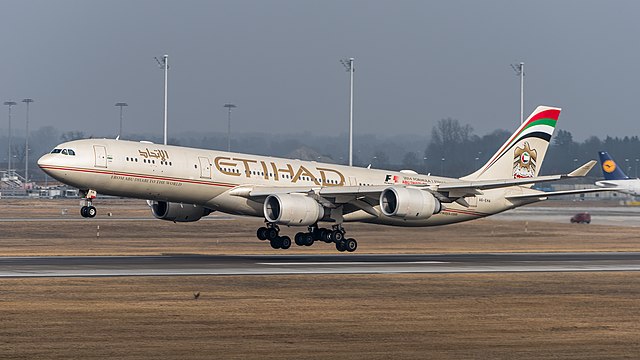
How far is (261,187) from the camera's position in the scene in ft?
183

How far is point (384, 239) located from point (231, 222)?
77.6 ft

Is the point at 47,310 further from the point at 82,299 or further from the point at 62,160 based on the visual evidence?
the point at 62,160

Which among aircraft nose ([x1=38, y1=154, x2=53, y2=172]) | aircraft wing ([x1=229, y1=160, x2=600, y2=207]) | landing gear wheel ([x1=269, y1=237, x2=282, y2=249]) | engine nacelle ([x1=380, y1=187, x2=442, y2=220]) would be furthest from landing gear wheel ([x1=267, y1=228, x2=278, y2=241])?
aircraft nose ([x1=38, y1=154, x2=53, y2=172])

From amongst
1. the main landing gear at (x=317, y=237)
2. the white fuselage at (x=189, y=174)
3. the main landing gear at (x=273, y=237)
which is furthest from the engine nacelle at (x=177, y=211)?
the main landing gear at (x=317, y=237)

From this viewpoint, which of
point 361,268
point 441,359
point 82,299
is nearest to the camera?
point 441,359

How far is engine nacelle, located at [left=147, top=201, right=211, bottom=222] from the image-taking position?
2293 inches

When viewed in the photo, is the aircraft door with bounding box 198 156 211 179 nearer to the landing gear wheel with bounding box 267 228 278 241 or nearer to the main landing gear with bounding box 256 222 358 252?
the main landing gear with bounding box 256 222 358 252

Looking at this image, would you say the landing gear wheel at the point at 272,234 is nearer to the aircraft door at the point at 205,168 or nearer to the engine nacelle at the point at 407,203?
the aircraft door at the point at 205,168

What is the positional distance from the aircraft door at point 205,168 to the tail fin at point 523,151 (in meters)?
19.3

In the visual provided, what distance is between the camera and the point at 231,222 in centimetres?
9012

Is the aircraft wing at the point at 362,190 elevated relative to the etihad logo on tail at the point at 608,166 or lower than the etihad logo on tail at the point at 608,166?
lower

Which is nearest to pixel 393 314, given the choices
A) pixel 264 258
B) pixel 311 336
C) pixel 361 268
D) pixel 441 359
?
pixel 311 336

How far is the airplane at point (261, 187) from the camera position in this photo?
51.4 metres

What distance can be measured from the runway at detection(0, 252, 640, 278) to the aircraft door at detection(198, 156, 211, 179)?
415cm
